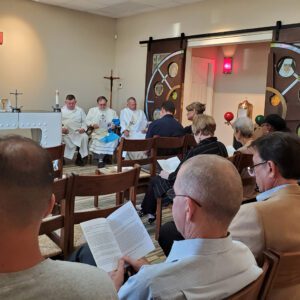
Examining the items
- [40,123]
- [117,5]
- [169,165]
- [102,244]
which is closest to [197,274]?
[102,244]

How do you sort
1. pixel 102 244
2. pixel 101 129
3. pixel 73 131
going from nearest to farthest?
pixel 102 244 → pixel 73 131 → pixel 101 129

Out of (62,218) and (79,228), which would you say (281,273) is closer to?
(62,218)

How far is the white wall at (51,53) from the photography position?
6688 mm

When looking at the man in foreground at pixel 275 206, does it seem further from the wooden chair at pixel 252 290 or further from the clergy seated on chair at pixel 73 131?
the clergy seated on chair at pixel 73 131

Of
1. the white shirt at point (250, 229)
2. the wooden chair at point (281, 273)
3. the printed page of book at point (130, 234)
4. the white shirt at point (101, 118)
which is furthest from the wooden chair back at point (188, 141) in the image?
the white shirt at point (101, 118)

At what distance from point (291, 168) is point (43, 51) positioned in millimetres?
6285

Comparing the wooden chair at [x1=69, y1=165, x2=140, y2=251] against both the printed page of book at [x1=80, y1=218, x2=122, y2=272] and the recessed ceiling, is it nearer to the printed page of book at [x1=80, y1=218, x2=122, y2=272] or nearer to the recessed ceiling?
the printed page of book at [x1=80, y1=218, x2=122, y2=272]

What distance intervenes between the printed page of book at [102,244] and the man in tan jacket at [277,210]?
1.62ft

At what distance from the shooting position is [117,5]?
692 centimetres

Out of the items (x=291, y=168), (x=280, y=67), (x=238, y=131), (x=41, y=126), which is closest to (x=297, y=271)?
(x=291, y=168)

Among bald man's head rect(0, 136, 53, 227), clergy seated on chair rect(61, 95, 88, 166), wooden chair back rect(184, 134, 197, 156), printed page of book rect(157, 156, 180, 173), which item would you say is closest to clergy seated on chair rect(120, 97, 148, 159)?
clergy seated on chair rect(61, 95, 88, 166)

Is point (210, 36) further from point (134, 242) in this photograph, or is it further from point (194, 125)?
point (134, 242)

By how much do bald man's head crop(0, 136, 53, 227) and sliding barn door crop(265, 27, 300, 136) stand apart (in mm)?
4808

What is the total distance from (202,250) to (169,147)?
2835 mm
